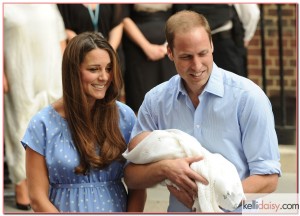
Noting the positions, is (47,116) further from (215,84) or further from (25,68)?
(25,68)

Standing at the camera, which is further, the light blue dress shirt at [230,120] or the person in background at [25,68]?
the person in background at [25,68]

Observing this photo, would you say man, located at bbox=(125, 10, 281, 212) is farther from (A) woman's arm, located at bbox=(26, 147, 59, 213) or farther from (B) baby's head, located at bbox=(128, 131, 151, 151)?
(A) woman's arm, located at bbox=(26, 147, 59, 213)

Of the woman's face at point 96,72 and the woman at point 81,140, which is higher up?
the woman's face at point 96,72

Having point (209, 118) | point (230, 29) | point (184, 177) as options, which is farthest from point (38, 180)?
point (230, 29)

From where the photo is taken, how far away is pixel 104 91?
11.7 ft

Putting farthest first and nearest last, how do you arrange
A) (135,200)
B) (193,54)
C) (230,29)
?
(230,29), (135,200), (193,54)

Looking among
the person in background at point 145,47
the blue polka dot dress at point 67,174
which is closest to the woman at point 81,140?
the blue polka dot dress at point 67,174

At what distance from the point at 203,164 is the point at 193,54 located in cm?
43

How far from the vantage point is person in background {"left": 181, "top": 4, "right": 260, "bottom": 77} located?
628 cm

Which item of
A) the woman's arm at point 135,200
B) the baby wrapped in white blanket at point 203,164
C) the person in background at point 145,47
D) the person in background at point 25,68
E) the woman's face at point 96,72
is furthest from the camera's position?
the person in background at point 145,47

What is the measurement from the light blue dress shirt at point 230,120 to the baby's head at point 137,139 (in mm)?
36

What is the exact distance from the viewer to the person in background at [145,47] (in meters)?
6.17

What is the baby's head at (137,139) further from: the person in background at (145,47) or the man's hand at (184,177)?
the person in background at (145,47)

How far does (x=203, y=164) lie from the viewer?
3.30 m
